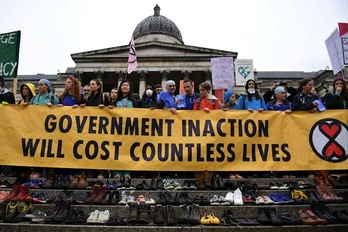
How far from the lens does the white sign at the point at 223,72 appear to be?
39.5ft

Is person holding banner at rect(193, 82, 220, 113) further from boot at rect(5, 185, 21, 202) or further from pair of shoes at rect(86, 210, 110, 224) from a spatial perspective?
boot at rect(5, 185, 21, 202)

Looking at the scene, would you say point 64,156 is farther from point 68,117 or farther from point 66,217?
point 66,217

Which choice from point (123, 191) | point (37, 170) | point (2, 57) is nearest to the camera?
point (123, 191)

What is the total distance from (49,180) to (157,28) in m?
45.9

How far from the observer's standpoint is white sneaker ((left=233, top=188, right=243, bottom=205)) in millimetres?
4762

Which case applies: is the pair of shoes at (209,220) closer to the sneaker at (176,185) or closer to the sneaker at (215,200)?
the sneaker at (215,200)

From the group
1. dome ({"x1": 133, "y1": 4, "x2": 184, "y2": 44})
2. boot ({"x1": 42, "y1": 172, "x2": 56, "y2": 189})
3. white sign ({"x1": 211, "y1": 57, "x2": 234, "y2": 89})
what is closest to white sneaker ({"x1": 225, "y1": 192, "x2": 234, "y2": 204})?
boot ({"x1": 42, "y1": 172, "x2": 56, "y2": 189})

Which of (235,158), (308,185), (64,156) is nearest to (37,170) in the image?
(64,156)

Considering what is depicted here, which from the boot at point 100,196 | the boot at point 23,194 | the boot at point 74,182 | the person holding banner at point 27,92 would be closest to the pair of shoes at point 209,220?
the boot at point 100,196

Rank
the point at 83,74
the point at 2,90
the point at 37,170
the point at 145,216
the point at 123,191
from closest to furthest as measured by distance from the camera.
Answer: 1. the point at 145,216
2. the point at 123,191
3. the point at 37,170
4. the point at 2,90
5. the point at 83,74

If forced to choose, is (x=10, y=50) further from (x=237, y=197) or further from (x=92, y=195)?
(x=237, y=197)

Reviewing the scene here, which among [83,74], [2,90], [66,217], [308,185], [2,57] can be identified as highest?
[83,74]

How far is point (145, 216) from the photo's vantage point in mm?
4293

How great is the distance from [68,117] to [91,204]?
69.1 inches
